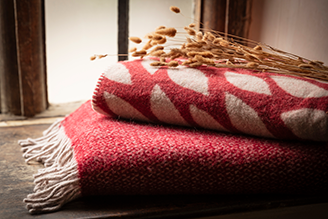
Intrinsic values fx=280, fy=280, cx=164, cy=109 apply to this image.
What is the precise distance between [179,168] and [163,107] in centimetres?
13

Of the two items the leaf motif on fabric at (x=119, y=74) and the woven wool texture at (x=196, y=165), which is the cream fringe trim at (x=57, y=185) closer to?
the woven wool texture at (x=196, y=165)

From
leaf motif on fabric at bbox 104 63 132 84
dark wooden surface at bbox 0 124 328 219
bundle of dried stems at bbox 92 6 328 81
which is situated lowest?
dark wooden surface at bbox 0 124 328 219

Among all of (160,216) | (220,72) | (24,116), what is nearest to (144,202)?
(160,216)

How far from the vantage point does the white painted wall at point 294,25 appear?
0.81 metres

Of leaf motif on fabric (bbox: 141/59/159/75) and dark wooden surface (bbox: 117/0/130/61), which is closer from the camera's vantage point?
leaf motif on fabric (bbox: 141/59/159/75)

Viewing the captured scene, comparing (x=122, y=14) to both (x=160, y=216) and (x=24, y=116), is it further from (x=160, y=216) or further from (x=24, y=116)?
(x=160, y=216)

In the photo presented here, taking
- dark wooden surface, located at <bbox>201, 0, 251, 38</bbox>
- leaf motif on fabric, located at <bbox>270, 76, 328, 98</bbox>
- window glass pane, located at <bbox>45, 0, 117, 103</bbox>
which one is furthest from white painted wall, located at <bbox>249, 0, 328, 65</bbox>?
window glass pane, located at <bbox>45, 0, 117, 103</bbox>

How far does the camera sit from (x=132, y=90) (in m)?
0.55

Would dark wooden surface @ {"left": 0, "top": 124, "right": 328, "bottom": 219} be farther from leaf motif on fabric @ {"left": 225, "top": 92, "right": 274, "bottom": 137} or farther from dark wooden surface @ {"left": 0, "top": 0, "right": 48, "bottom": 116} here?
dark wooden surface @ {"left": 0, "top": 0, "right": 48, "bottom": 116}

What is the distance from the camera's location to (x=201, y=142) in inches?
19.6

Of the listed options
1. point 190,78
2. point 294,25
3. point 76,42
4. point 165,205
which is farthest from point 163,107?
point 76,42

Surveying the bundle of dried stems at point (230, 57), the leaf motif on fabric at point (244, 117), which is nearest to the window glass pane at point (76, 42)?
the bundle of dried stems at point (230, 57)

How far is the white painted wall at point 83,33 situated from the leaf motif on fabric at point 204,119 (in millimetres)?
767

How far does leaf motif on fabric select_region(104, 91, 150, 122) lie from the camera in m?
0.56
